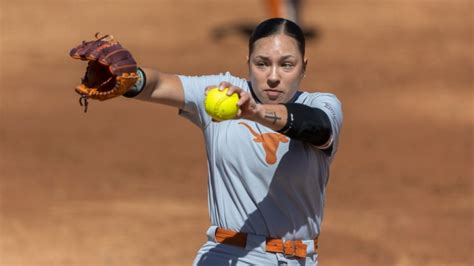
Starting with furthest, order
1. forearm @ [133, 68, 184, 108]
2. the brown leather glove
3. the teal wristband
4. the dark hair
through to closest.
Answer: the dark hair, forearm @ [133, 68, 184, 108], the teal wristband, the brown leather glove

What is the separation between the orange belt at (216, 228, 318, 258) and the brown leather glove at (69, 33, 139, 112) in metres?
0.90

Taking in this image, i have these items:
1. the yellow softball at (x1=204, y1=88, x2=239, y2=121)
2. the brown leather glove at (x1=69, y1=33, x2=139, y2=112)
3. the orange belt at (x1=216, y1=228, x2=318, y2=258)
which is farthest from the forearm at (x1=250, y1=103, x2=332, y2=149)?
the brown leather glove at (x1=69, y1=33, x2=139, y2=112)

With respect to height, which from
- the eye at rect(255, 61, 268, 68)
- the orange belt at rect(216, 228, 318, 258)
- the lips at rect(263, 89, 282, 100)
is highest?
the eye at rect(255, 61, 268, 68)

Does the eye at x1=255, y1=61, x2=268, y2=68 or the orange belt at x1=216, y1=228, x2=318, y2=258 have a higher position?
the eye at x1=255, y1=61, x2=268, y2=68

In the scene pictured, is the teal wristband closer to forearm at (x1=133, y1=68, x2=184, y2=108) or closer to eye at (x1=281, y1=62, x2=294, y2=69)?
forearm at (x1=133, y1=68, x2=184, y2=108)

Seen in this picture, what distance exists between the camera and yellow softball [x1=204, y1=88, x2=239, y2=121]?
4.66 m

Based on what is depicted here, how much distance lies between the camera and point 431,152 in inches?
587

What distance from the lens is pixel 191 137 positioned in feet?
50.7

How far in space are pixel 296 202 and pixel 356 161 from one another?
29.8ft

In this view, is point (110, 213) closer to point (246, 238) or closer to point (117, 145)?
point (117, 145)

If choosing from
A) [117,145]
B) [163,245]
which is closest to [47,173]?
[117,145]

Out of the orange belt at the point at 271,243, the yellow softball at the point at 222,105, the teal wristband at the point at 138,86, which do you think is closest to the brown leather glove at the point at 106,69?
the teal wristband at the point at 138,86

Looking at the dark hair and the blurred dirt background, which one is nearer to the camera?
the dark hair

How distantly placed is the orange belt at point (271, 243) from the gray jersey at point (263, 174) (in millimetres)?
31
